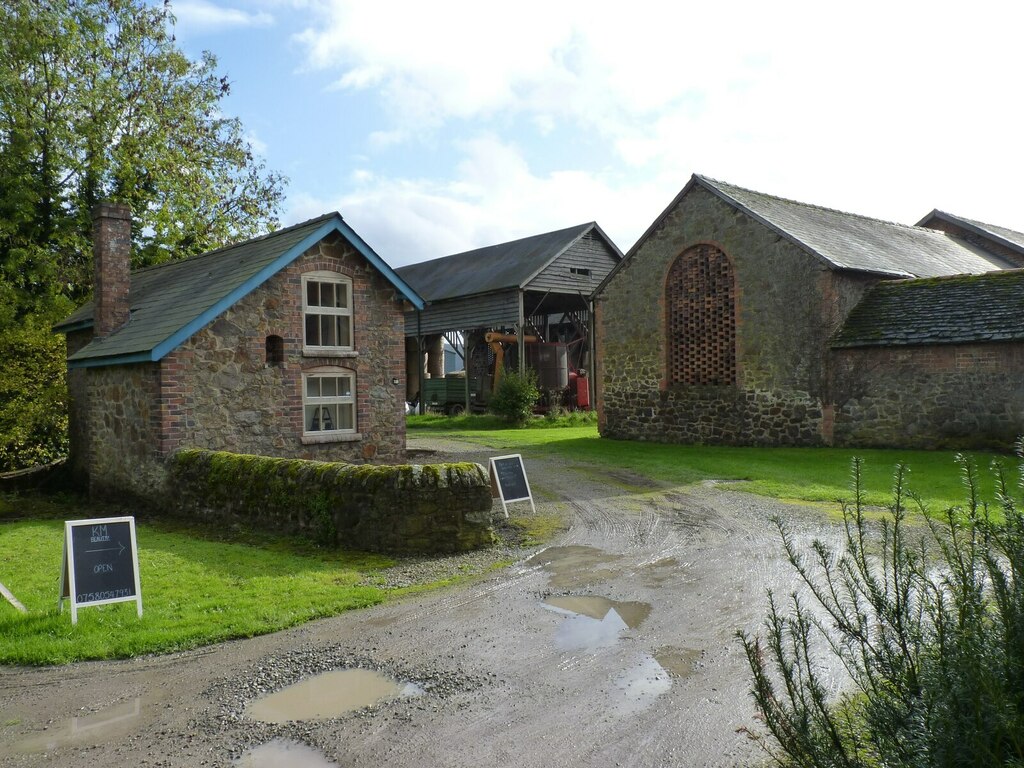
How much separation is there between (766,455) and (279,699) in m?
14.4

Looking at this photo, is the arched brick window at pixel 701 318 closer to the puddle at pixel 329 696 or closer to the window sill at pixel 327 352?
the window sill at pixel 327 352

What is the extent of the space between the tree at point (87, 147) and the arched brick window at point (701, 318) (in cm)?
1571

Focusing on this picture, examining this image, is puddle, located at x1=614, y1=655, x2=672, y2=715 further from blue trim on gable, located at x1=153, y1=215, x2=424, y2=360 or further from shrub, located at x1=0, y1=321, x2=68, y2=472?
shrub, located at x1=0, y1=321, x2=68, y2=472

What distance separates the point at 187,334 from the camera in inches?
494

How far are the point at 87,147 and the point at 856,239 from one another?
22.4 meters

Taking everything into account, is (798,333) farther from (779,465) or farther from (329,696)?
(329,696)

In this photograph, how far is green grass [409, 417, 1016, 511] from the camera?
41.5 ft

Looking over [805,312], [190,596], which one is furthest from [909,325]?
[190,596]

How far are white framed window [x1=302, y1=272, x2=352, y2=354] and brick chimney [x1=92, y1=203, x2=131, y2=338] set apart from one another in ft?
12.8

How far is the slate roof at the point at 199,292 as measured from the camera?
12755mm

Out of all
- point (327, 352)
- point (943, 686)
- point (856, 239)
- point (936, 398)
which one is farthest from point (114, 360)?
point (856, 239)

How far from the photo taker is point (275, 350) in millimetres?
13953

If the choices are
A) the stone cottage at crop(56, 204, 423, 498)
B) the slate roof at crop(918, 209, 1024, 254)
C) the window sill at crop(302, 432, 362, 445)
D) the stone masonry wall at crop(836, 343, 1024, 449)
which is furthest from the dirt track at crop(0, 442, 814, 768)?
the slate roof at crop(918, 209, 1024, 254)

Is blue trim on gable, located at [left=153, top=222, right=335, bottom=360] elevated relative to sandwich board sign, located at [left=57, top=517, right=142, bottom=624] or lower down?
elevated
